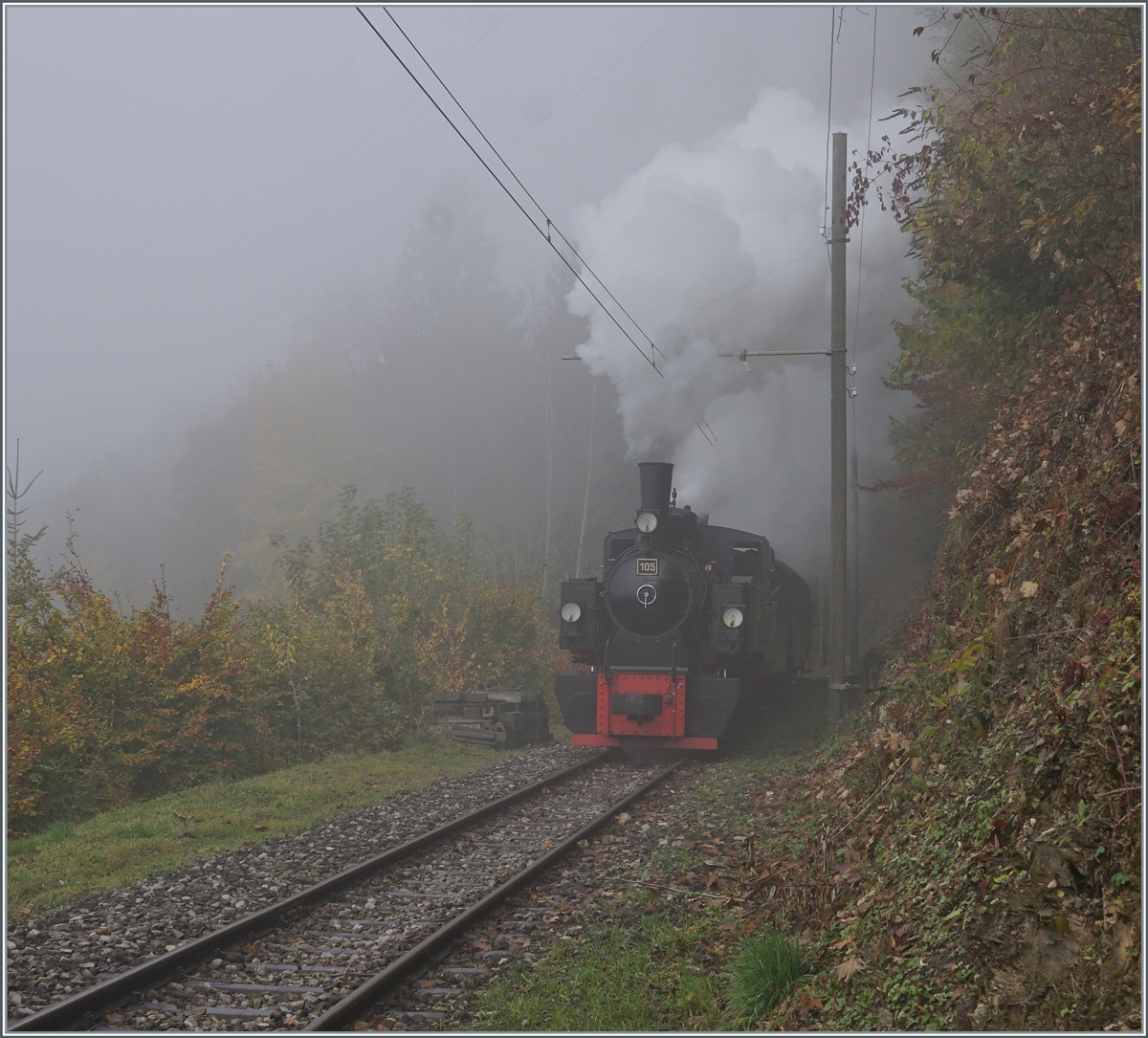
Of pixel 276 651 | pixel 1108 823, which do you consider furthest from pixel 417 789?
pixel 1108 823

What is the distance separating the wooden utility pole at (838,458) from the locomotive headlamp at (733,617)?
1.75 m

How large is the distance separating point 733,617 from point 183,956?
8595mm

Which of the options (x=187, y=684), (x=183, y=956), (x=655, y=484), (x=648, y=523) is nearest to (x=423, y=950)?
(x=183, y=956)

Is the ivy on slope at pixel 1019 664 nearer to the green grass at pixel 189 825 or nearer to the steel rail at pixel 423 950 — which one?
the steel rail at pixel 423 950

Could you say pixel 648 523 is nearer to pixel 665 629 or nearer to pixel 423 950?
pixel 665 629

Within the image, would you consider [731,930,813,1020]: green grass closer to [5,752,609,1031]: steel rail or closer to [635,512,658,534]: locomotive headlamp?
[5,752,609,1031]: steel rail

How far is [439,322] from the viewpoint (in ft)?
161

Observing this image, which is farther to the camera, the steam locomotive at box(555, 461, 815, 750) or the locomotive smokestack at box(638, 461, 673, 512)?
the locomotive smokestack at box(638, 461, 673, 512)

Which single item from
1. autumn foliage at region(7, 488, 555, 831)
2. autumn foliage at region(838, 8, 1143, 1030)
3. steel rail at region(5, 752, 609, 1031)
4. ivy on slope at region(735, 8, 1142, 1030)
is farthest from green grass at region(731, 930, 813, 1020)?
autumn foliage at region(7, 488, 555, 831)

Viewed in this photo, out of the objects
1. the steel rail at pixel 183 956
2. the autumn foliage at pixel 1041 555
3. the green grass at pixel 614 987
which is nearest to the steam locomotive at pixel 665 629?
the autumn foliage at pixel 1041 555

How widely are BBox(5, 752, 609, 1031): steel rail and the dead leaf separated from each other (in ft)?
11.4

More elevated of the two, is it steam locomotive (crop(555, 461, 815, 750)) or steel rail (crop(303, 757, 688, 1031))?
steam locomotive (crop(555, 461, 815, 750))

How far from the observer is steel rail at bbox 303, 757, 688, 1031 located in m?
4.65

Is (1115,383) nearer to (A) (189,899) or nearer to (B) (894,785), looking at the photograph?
(B) (894,785)
